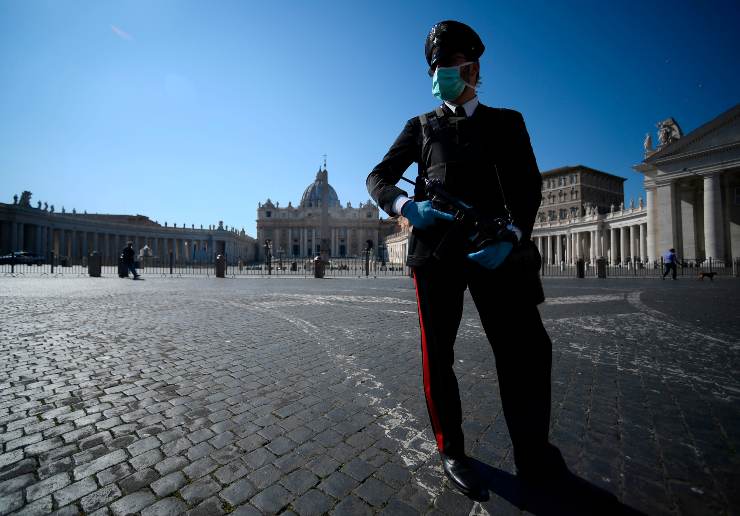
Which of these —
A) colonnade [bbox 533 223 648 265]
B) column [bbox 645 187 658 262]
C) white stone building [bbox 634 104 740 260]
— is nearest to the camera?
white stone building [bbox 634 104 740 260]

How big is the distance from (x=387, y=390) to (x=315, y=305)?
6275mm

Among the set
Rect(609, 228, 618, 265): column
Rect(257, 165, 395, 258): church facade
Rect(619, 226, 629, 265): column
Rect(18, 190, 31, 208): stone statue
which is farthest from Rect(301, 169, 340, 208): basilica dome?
Rect(619, 226, 629, 265): column

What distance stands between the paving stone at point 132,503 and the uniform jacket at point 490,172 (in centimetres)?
181

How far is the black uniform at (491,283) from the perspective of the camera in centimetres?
187

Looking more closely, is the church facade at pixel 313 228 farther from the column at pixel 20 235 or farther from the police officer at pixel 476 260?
the police officer at pixel 476 260

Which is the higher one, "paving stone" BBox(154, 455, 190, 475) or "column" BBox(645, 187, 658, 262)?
"column" BBox(645, 187, 658, 262)

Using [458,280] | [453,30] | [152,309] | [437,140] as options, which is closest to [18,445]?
[458,280]

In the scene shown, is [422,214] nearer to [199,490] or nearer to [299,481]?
[299,481]

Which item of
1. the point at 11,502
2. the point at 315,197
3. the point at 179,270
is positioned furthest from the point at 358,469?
the point at 315,197

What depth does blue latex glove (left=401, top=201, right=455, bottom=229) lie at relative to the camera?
1.92 meters

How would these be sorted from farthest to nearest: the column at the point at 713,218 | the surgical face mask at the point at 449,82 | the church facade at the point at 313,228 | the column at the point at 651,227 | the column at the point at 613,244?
the church facade at the point at 313,228, the column at the point at 613,244, the column at the point at 651,227, the column at the point at 713,218, the surgical face mask at the point at 449,82

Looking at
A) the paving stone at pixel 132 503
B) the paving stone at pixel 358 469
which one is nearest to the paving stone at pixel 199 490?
the paving stone at pixel 132 503

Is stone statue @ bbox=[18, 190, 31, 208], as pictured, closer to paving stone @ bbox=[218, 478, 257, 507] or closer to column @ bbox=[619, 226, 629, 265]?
paving stone @ bbox=[218, 478, 257, 507]

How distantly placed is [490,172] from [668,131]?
154 ft
